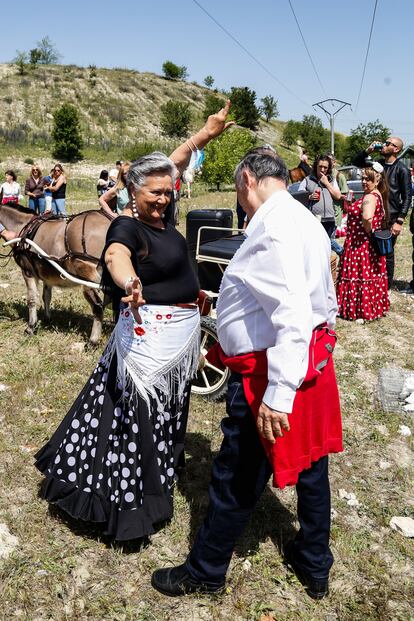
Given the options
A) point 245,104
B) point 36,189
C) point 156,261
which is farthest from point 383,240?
point 245,104

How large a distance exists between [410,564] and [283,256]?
2.06m

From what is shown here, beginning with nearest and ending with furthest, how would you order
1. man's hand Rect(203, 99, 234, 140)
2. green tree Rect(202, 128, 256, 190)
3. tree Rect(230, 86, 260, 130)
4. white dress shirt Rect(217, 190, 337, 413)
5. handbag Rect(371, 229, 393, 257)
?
white dress shirt Rect(217, 190, 337, 413), man's hand Rect(203, 99, 234, 140), handbag Rect(371, 229, 393, 257), green tree Rect(202, 128, 256, 190), tree Rect(230, 86, 260, 130)

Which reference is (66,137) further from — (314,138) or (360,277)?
(360,277)

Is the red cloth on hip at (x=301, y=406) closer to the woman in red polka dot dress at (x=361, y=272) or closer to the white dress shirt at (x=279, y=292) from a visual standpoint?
the white dress shirt at (x=279, y=292)

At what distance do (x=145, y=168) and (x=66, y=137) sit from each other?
51.7m

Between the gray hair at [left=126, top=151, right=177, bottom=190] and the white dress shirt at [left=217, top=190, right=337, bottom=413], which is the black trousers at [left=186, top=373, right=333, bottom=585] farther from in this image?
the gray hair at [left=126, top=151, right=177, bottom=190]

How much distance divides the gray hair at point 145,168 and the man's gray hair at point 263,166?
485 mm

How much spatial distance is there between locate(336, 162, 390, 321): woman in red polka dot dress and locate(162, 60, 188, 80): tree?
318ft

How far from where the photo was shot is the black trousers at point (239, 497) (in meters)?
2.44

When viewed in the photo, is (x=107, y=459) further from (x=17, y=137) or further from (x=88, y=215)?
(x=17, y=137)

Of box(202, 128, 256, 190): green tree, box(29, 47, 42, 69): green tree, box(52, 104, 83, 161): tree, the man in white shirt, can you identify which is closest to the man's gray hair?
the man in white shirt

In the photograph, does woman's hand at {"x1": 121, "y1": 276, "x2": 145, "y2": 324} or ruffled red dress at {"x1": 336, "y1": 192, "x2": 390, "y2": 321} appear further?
ruffled red dress at {"x1": 336, "y1": 192, "x2": 390, "y2": 321}

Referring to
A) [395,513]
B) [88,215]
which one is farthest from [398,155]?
[395,513]

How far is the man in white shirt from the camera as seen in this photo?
2.10 m
